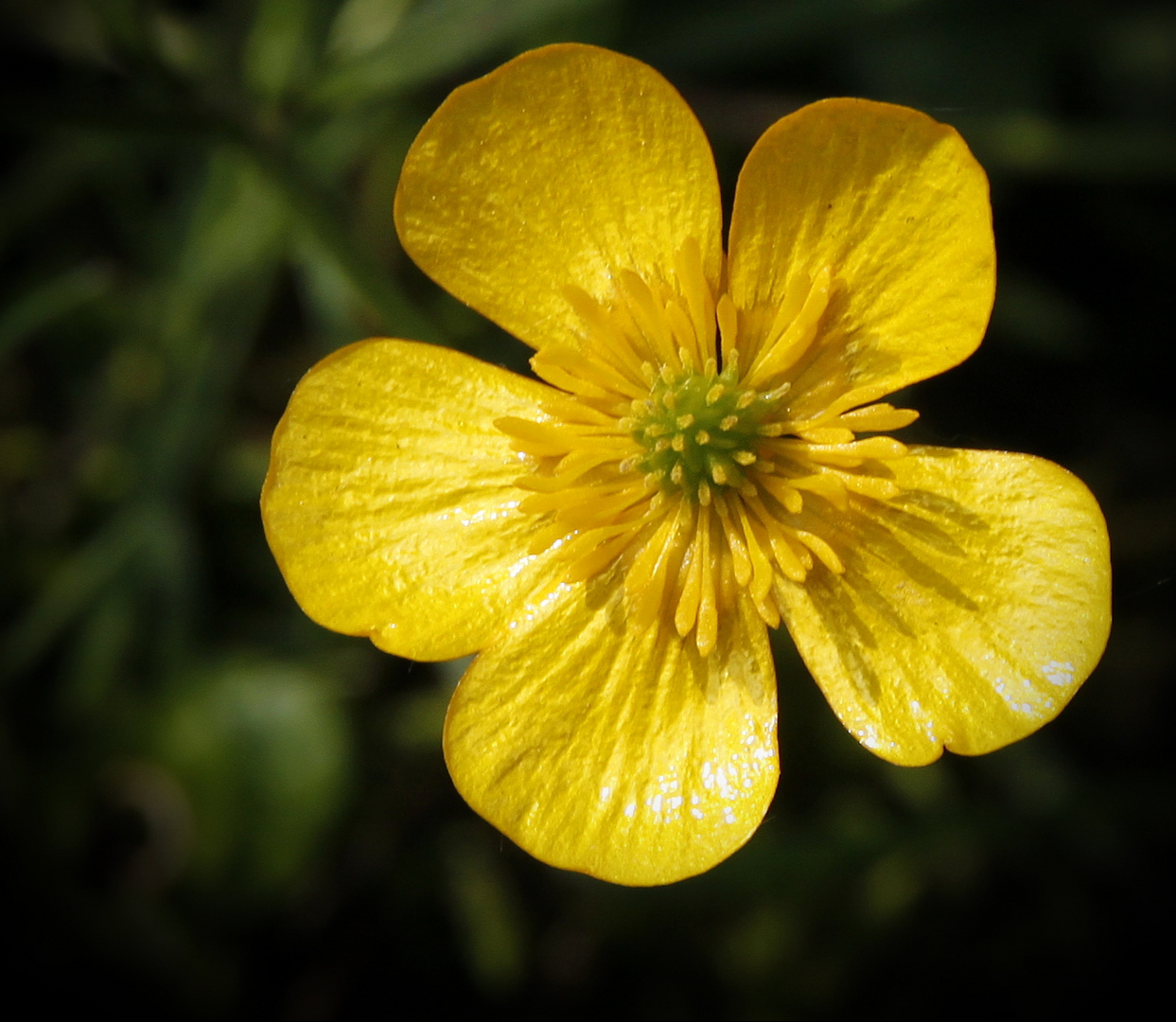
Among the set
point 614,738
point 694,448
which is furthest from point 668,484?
point 614,738

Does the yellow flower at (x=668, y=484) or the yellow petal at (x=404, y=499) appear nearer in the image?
the yellow flower at (x=668, y=484)

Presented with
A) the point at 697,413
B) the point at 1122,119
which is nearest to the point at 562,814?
the point at 697,413

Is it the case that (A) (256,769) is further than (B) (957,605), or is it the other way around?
(A) (256,769)

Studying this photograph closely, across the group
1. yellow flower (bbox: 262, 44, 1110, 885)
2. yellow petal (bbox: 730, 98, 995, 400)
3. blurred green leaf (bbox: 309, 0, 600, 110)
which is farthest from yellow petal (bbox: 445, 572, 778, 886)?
blurred green leaf (bbox: 309, 0, 600, 110)

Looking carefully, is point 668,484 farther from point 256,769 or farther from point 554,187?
point 256,769

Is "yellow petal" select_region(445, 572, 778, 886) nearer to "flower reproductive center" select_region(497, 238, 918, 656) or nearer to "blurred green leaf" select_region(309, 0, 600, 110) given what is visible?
"flower reproductive center" select_region(497, 238, 918, 656)

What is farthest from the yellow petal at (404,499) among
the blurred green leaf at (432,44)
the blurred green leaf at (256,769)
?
the blurred green leaf at (256,769)

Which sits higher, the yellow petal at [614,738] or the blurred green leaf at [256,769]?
the yellow petal at [614,738]

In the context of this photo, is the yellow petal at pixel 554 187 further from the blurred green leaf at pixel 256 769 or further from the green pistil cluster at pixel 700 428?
the blurred green leaf at pixel 256 769
